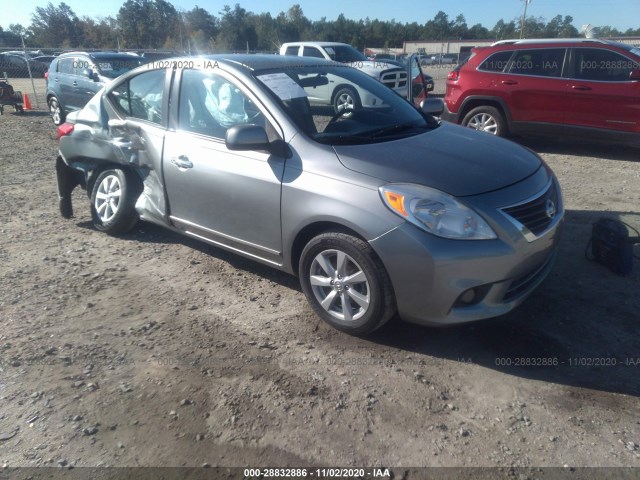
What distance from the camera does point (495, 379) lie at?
292 cm

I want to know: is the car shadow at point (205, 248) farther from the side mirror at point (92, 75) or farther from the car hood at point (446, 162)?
the side mirror at point (92, 75)

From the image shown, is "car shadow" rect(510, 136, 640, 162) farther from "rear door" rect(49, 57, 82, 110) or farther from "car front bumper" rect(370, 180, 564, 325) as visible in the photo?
"rear door" rect(49, 57, 82, 110)

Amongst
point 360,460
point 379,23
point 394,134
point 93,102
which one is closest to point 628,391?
point 360,460

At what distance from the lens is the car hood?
3037 mm

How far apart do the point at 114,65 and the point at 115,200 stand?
8.39 metres

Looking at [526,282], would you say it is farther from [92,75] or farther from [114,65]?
[114,65]

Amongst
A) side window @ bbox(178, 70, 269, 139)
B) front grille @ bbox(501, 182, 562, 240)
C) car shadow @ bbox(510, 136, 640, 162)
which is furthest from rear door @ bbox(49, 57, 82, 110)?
front grille @ bbox(501, 182, 562, 240)

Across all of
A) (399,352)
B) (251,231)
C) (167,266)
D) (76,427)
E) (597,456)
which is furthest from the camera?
(167,266)

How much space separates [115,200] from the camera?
4.91m

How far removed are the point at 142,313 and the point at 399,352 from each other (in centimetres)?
189

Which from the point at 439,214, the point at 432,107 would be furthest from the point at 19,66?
the point at 439,214

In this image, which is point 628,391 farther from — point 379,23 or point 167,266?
point 379,23

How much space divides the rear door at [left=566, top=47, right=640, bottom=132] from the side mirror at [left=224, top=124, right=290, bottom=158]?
6136 millimetres

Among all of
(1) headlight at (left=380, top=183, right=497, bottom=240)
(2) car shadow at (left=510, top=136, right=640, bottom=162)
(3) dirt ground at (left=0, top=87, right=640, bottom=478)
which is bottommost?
(3) dirt ground at (left=0, top=87, right=640, bottom=478)
